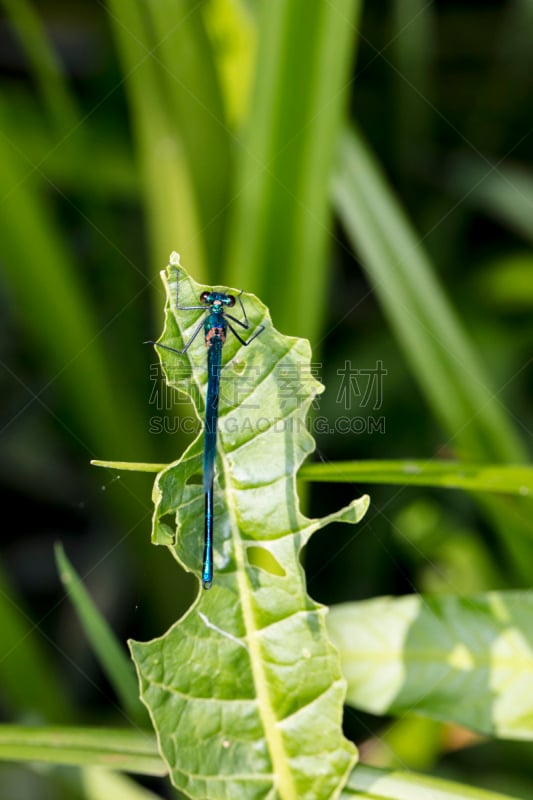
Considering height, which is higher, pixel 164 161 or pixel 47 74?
pixel 47 74

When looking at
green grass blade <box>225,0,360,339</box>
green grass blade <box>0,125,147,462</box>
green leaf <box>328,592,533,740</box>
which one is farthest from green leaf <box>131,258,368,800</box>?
green grass blade <box>0,125,147,462</box>

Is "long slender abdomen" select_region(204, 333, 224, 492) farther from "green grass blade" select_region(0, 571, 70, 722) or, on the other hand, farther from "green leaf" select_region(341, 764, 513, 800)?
"green grass blade" select_region(0, 571, 70, 722)

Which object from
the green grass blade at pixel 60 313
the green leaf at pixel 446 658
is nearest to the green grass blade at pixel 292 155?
the green grass blade at pixel 60 313

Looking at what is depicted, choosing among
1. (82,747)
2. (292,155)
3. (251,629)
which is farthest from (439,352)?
(82,747)

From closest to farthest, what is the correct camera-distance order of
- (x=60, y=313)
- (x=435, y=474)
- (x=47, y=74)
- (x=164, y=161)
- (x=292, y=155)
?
(x=435, y=474) → (x=292, y=155) → (x=164, y=161) → (x=60, y=313) → (x=47, y=74)

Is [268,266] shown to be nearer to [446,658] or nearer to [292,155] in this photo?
[292,155]

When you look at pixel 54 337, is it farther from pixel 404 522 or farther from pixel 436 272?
pixel 436 272

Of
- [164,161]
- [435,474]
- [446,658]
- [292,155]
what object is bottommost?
[446,658]

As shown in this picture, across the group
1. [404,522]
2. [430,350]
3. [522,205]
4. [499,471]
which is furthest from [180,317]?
[522,205]

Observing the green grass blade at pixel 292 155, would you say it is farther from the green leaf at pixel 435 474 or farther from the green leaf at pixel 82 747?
the green leaf at pixel 82 747
